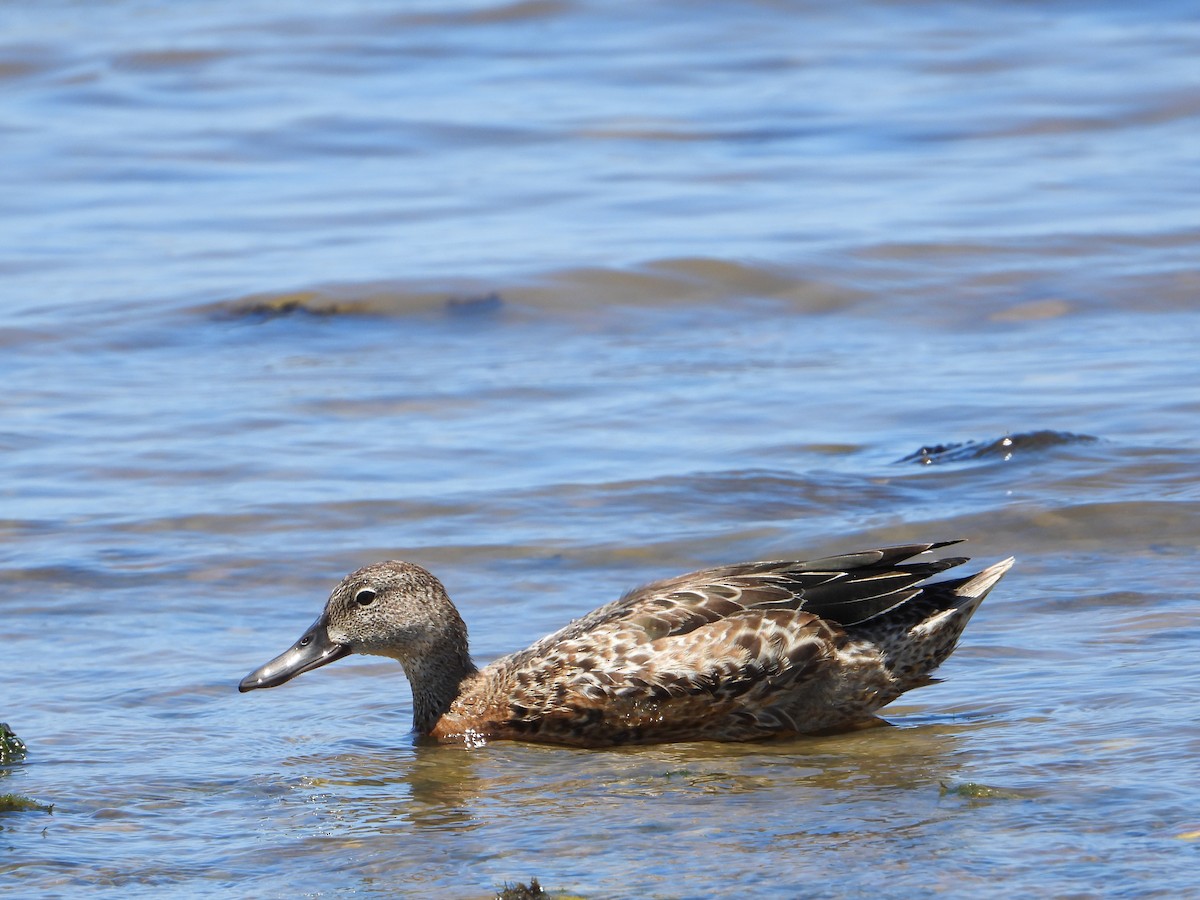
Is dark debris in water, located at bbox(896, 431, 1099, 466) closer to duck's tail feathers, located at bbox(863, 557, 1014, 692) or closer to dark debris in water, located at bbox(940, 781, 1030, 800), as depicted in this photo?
duck's tail feathers, located at bbox(863, 557, 1014, 692)

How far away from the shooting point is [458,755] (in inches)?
281

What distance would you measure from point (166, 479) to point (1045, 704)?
18.5 ft

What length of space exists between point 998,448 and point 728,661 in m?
4.12

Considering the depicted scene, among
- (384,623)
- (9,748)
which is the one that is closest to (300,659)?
(384,623)

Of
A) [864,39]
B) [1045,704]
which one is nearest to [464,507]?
[1045,704]

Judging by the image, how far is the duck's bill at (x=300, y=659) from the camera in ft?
23.9

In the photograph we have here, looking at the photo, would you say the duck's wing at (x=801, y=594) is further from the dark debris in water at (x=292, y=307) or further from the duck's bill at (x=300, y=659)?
the dark debris in water at (x=292, y=307)

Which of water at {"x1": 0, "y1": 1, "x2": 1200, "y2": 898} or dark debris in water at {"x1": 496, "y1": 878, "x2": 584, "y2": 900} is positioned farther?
water at {"x1": 0, "y1": 1, "x2": 1200, "y2": 898}

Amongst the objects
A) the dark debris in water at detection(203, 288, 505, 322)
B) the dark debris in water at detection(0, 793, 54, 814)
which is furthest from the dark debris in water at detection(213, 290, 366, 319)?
the dark debris in water at detection(0, 793, 54, 814)

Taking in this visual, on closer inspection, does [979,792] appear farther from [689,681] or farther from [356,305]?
[356,305]

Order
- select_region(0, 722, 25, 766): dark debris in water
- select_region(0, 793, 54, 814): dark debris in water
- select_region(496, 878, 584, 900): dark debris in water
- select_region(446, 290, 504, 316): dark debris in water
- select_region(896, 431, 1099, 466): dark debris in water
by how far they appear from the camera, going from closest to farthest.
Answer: select_region(496, 878, 584, 900): dark debris in water, select_region(0, 793, 54, 814): dark debris in water, select_region(0, 722, 25, 766): dark debris in water, select_region(896, 431, 1099, 466): dark debris in water, select_region(446, 290, 504, 316): dark debris in water

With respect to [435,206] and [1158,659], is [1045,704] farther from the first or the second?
[435,206]

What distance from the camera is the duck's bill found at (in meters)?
7.27

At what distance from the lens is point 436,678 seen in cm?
748
